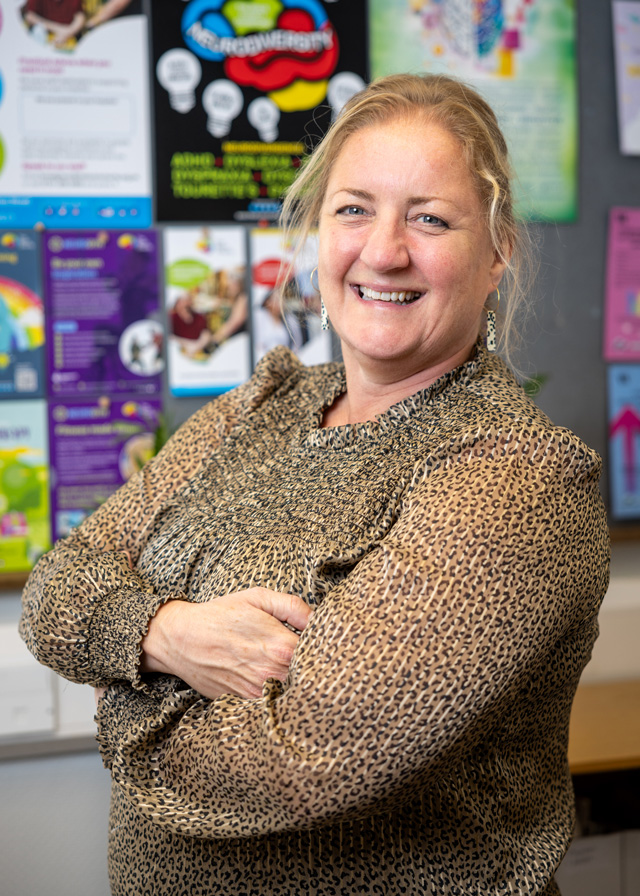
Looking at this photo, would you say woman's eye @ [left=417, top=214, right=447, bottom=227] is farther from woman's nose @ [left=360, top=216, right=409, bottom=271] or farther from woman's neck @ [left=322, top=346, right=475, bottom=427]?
woman's neck @ [left=322, top=346, right=475, bottom=427]

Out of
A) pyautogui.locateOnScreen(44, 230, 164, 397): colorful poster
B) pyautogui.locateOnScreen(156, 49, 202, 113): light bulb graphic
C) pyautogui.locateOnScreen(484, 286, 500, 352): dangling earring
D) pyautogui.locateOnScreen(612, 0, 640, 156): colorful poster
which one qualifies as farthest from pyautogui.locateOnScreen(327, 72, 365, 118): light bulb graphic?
pyautogui.locateOnScreen(484, 286, 500, 352): dangling earring

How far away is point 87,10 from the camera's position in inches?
76.9

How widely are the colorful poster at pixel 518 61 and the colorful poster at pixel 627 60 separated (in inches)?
4.8

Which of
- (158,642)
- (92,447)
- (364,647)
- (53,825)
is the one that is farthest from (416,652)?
(53,825)

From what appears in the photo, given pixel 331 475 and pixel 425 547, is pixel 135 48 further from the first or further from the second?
pixel 425 547

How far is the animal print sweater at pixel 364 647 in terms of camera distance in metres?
0.81

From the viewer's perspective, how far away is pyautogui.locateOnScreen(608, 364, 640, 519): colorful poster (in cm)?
235

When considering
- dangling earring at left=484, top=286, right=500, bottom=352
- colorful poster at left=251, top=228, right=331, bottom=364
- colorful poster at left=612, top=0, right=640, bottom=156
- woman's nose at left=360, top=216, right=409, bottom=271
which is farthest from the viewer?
colorful poster at left=612, top=0, right=640, bottom=156

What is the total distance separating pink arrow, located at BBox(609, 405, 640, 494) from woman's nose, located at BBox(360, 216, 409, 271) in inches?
58.6

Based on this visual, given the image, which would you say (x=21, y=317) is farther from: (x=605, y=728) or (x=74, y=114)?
(x=605, y=728)

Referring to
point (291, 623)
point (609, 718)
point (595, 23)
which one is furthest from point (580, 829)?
point (595, 23)

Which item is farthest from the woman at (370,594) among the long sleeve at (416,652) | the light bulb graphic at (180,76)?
the light bulb graphic at (180,76)

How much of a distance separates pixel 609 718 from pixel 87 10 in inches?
83.0

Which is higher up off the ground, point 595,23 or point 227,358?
point 595,23
